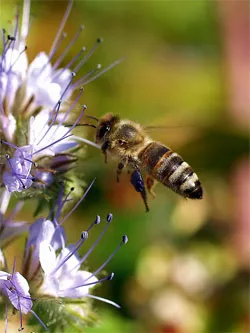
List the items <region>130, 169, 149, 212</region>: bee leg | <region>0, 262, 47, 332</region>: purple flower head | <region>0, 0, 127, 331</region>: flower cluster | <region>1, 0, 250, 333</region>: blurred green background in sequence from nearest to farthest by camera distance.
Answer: <region>0, 262, 47, 332</region>: purple flower head → <region>0, 0, 127, 331</region>: flower cluster → <region>130, 169, 149, 212</region>: bee leg → <region>1, 0, 250, 333</region>: blurred green background

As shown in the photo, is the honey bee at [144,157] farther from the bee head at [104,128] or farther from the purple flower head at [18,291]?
the purple flower head at [18,291]

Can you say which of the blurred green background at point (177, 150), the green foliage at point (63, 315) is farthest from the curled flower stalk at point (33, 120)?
the blurred green background at point (177, 150)

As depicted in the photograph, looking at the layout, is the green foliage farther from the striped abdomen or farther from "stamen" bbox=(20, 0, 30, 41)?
"stamen" bbox=(20, 0, 30, 41)

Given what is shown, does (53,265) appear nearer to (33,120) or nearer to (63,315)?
(63,315)

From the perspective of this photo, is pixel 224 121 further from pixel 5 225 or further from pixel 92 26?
pixel 5 225

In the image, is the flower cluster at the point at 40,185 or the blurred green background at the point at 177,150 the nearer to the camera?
the flower cluster at the point at 40,185

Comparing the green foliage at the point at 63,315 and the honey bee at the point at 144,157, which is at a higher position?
the honey bee at the point at 144,157

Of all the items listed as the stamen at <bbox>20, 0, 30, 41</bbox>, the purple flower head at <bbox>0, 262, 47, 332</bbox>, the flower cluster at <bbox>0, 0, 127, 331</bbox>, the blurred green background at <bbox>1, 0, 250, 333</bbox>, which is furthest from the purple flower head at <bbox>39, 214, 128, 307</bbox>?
the blurred green background at <bbox>1, 0, 250, 333</bbox>

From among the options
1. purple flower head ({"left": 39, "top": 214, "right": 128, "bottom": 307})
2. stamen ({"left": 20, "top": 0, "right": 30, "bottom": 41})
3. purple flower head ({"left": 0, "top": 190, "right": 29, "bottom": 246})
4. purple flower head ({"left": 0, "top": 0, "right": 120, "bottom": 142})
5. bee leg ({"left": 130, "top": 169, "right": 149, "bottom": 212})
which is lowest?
purple flower head ({"left": 39, "top": 214, "right": 128, "bottom": 307})
